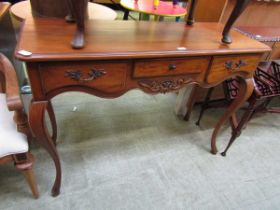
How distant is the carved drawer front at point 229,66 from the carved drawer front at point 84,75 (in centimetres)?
46

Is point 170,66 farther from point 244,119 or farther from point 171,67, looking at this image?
Result: point 244,119

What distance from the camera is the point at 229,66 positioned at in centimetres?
105

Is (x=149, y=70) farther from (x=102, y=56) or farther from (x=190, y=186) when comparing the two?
(x=190, y=186)

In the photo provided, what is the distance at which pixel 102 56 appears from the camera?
0.75 meters

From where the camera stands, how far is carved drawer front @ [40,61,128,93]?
0.74m

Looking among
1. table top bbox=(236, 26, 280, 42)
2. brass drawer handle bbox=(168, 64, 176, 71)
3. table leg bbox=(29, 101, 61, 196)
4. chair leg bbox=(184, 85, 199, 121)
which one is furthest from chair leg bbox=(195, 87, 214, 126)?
table leg bbox=(29, 101, 61, 196)

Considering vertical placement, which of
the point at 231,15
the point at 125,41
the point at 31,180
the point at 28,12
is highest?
the point at 231,15

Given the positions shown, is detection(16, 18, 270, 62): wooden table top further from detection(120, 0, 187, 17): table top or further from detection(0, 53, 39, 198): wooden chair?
detection(120, 0, 187, 17): table top

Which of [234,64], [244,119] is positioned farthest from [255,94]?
[234,64]

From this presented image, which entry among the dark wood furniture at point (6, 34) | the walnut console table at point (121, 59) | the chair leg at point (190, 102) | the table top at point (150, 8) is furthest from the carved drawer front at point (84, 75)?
the table top at point (150, 8)

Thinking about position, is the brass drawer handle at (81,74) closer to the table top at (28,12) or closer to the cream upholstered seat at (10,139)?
the cream upholstered seat at (10,139)

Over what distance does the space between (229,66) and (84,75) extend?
721 mm

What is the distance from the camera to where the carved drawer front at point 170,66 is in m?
0.85

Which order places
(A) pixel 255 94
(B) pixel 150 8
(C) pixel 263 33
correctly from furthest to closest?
(B) pixel 150 8, (C) pixel 263 33, (A) pixel 255 94
